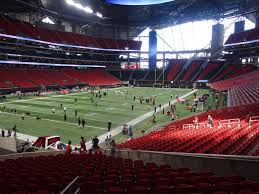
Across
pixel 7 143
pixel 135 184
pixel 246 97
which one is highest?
pixel 246 97

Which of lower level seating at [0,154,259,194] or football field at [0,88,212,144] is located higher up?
lower level seating at [0,154,259,194]

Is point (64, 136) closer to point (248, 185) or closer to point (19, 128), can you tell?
point (19, 128)

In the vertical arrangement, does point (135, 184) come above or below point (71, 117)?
above

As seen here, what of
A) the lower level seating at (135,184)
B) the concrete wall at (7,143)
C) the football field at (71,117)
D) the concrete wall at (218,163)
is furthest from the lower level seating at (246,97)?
the lower level seating at (135,184)

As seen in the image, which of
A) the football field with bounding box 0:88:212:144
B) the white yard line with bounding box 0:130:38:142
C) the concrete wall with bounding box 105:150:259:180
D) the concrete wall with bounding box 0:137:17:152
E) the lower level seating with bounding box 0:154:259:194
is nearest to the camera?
A: the lower level seating with bounding box 0:154:259:194

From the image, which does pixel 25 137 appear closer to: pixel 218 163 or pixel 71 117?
pixel 71 117

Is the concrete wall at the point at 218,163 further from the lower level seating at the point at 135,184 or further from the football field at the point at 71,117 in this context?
the football field at the point at 71,117

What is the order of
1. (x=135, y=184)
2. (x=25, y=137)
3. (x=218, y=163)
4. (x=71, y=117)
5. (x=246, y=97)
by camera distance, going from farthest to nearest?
1. (x=71, y=117)
2. (x=246, y=97)
3. (x=25, y=137)
4. (x=218, y=163)
5. (x=135, y=184)

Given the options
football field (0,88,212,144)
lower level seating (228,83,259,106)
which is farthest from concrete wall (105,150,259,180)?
lower level seating (228,83,259,106)

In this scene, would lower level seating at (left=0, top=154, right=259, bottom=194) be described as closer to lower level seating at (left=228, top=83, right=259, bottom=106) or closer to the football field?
the football field

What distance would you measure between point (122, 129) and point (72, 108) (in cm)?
1438

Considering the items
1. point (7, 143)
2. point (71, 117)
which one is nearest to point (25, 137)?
point (7, 143)

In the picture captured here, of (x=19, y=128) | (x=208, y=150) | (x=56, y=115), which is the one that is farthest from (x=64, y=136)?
(x=208, y=150)

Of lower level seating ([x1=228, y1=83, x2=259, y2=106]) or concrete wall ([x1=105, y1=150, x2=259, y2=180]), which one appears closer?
concrete wall ([x1=105, y1=150, x2=259, y2=180])
